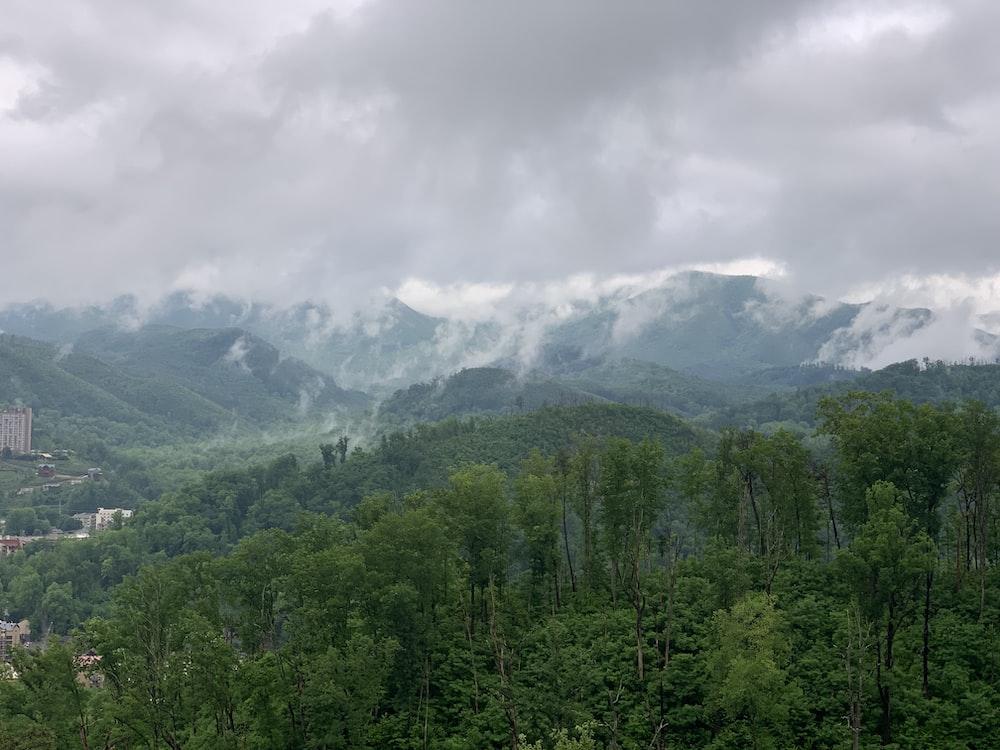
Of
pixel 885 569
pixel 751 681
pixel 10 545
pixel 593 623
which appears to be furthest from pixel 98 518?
pixel 885 569

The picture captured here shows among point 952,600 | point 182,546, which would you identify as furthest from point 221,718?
point 182,546

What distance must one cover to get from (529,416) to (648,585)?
107 metres

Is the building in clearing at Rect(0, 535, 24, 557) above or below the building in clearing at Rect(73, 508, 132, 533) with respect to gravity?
below

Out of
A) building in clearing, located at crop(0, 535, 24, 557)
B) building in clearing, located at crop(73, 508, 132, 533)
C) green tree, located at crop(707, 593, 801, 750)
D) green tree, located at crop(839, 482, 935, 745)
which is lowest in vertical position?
building in clearing, located at crop(0, 535, 24, 557)

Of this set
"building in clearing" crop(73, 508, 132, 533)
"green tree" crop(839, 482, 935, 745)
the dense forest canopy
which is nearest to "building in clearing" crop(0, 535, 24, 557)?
"building in clearing" crop(73, 508, 132, 533)

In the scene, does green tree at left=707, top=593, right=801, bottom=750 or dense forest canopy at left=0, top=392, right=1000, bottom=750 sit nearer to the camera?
green tree at left=707, top=593, right=801, bottom=750

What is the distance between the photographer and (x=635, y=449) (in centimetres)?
4931

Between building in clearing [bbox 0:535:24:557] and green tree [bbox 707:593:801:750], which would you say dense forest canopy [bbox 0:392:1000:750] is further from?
building in clearing [bbox 0:535:24:557]

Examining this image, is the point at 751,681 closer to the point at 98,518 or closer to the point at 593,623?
the point at 593,623

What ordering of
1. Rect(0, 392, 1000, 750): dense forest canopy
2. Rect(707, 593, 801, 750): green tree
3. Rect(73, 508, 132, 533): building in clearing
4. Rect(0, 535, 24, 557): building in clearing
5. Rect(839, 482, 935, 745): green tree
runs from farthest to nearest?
Rect(73, 508, 132, 533): building in clearing
Rect(0, 535, 24, 557): building in clearing
Rect(0, 392, 1000, 750): dense forest canopy
Rect(839, 482, 935, 745): green tree
Rect(707, 593, 801, 750): green tree

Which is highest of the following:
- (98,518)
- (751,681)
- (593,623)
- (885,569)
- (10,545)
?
(885,569)

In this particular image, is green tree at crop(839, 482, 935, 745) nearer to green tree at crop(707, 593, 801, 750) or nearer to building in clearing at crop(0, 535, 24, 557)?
green tree at crop(707, 593, 801, 750)

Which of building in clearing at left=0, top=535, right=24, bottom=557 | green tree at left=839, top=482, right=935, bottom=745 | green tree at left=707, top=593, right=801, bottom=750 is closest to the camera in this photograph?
green tree at left=707, top=593, right=801, bottom=750

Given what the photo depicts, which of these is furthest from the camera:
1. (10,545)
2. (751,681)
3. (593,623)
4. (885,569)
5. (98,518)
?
(98,518)
